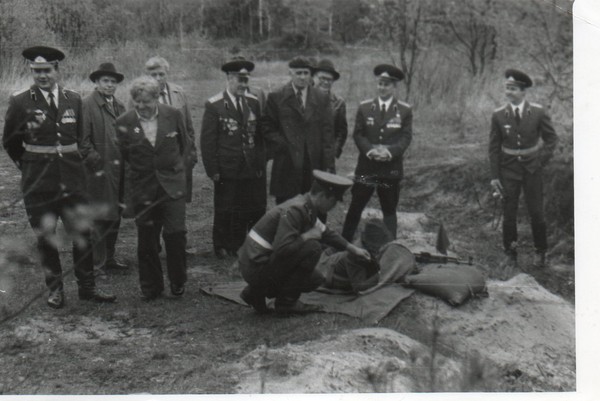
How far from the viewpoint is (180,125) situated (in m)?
4.96

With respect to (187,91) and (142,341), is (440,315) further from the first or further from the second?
(187,91)

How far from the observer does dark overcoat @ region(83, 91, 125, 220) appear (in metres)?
5.23

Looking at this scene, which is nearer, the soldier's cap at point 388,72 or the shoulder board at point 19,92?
the shoulder board at point 19,92

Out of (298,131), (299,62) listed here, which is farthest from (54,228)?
(299,62)

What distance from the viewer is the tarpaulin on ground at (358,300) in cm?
470

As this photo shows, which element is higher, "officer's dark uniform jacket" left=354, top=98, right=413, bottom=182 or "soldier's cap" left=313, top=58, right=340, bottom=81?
"soldier's cap" left=313, top=58, right=340, bottom=81

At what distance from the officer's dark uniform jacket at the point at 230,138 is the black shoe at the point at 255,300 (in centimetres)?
138

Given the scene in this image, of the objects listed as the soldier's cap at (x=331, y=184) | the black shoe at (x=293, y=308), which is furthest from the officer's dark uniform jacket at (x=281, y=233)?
the black shoe at (x=293, y=308)

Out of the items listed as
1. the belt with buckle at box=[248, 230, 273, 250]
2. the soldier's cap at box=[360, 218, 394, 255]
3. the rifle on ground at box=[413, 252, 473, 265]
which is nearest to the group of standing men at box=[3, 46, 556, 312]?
the belt with buckle at box=[248, 230, 273, 250]

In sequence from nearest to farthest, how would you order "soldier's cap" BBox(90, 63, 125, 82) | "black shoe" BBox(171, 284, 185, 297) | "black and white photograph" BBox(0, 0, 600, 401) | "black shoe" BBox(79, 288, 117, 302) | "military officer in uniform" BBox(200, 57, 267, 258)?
1. "black and white photograph" BBox(0, 0, 600, 401)
2. "black shoe" BBox(79, 288, 117, 302)
3. "black shoe" BBox(171, 284, 185, 297)
4. "soldier's cap" BBox(90, 63, 125, 82)
5. "military officer in uniform" BBox(200, 57, 267, 258)

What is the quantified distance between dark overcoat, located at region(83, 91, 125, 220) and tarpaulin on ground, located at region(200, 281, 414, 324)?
97cm

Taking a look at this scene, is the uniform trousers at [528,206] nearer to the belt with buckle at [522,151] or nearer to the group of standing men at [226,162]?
the group of standing men at [226,162]

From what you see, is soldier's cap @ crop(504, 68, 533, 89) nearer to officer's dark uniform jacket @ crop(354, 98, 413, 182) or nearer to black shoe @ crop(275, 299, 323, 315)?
officer's dark uniform jacket @ crop(354, 98, 413, 182)

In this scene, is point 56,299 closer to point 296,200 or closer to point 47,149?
point 47,149
